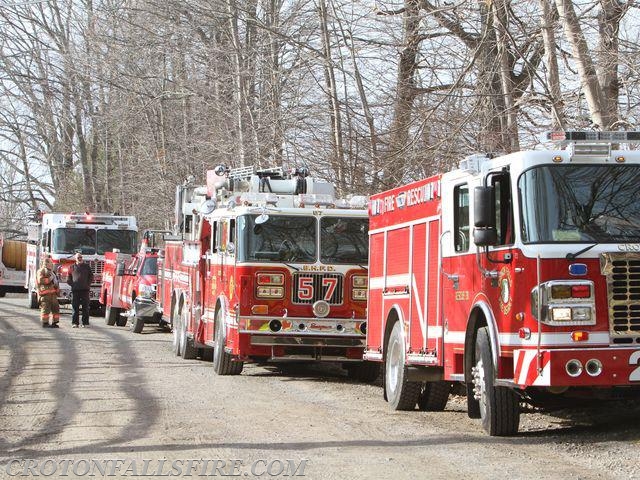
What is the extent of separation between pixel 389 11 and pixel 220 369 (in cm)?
668

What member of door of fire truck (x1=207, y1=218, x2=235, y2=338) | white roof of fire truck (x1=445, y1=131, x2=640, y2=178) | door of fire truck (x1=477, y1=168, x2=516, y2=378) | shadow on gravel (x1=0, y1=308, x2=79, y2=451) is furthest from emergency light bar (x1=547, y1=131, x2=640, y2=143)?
door of fire truck (x1=207, y1=218, x2=235, y2=338)

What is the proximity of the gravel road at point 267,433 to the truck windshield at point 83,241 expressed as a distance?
1834cm

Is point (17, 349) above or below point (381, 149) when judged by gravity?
below

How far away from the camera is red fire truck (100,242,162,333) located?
27750mm

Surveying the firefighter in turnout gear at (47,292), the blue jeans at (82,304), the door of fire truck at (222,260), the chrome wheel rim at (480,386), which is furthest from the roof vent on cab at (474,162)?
the blue jeans at (82,304)

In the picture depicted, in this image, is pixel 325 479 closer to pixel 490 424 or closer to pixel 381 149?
pixel 490 424

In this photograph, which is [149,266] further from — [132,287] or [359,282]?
[359,282]

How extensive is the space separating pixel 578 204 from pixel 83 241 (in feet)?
90.5

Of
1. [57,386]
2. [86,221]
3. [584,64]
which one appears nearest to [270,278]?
[57,386]

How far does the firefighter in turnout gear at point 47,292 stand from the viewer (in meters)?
29.2

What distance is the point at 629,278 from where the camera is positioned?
10062 millimetres

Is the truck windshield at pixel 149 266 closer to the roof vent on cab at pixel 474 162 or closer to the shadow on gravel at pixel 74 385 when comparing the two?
the shadow on gravel at pixel 74 385

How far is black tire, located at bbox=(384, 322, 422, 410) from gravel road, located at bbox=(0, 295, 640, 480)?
0.55 ft

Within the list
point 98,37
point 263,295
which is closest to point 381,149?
point 263,295
